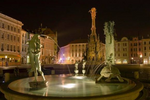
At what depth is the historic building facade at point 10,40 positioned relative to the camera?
4956cm

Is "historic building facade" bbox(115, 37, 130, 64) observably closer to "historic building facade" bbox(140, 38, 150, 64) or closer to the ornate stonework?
"historic building facade" bbox(140, 38, 150, 64)

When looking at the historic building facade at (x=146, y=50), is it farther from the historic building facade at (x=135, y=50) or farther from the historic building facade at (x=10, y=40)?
the historic building facade at (x=10, y=40)

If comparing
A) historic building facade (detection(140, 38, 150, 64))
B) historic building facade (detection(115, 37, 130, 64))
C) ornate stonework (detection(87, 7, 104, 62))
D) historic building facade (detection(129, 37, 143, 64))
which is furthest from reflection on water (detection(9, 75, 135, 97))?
historic building facade (detection(115, 37, 130, 64))

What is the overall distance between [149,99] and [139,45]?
8407cm

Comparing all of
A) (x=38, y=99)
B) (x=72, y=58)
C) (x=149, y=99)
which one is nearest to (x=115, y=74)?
(x=149, y=99)

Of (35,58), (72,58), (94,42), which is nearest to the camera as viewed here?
(35,58)

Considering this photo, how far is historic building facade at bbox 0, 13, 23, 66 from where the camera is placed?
4956cm

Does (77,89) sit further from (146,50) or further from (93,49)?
(146,50)

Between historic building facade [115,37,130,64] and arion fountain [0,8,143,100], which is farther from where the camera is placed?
historic building facade [115,37,130,64]

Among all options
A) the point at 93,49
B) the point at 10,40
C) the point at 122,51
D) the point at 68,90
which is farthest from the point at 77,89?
the point at 122,51

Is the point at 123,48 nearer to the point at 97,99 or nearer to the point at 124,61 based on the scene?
the point at 124,61

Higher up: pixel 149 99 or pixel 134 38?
pixel 134 38

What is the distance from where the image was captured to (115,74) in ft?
35.1

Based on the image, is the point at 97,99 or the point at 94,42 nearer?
the point at 97,99
